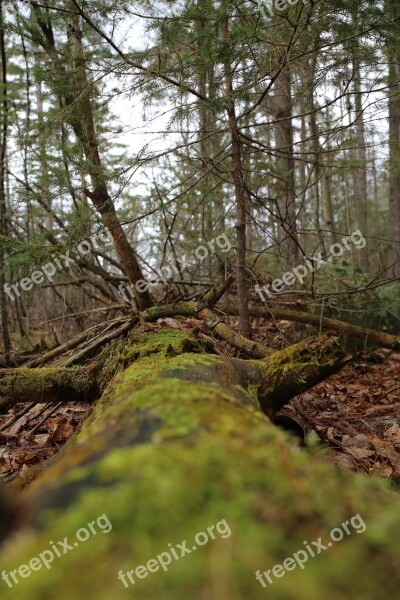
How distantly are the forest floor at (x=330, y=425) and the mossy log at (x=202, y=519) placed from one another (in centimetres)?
149

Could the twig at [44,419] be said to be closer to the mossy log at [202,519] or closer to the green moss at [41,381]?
the green moss at [41,381]

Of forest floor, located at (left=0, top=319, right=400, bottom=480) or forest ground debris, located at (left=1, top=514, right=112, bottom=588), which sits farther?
forest floor, located at (left=0, top=319, right=400, bottom=480)

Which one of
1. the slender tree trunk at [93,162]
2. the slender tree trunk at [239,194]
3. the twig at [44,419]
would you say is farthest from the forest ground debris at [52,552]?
the slender tree trunk at [239,194]

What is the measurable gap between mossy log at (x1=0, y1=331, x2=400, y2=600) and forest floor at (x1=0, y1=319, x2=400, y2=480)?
1.49 m

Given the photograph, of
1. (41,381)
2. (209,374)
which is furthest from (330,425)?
(41,381)

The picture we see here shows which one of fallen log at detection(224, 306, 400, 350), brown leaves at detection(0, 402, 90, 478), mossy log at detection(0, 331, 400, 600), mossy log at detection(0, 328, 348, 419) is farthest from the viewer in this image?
fallen log at detection(224, 306, 400, 350)

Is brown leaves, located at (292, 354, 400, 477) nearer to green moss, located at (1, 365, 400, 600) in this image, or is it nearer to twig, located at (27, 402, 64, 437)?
green moss, located at (1, 365, 400, 600)

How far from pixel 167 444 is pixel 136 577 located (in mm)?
373

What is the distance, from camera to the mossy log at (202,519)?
73 centimetres

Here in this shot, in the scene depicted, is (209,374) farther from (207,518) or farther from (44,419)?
(44,419)

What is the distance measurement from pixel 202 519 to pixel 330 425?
3295 mm

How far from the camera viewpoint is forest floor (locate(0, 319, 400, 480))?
3111mm

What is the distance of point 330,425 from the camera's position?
382 cm

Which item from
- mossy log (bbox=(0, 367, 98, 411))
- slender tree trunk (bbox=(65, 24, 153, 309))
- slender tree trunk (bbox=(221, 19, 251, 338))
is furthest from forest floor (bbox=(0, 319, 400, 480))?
slender tree trunk (bbox=(65, 24, 153, 309))
